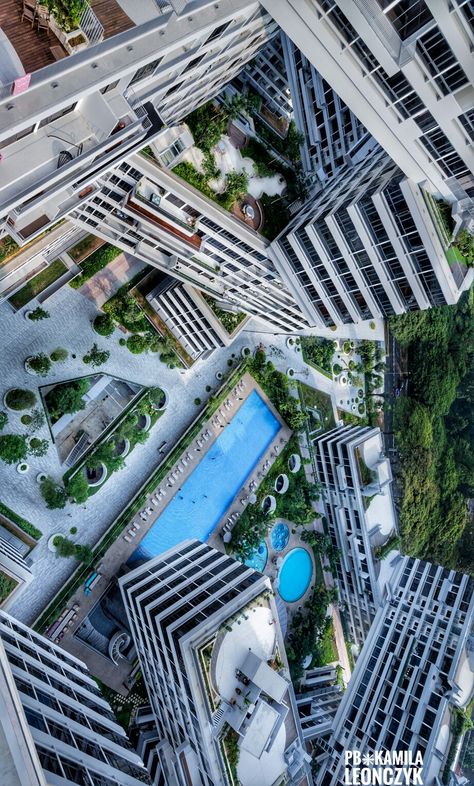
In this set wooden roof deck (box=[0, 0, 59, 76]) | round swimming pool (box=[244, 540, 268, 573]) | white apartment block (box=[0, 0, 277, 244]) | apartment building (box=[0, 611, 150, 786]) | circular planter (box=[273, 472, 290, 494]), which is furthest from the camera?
circular planter (box=[273, 472, 290, 494])

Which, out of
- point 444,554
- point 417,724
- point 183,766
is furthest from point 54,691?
point 444,554

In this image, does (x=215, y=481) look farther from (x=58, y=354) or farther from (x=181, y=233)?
(x=181, y=233)

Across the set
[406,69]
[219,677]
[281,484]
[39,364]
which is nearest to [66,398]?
[39,364]

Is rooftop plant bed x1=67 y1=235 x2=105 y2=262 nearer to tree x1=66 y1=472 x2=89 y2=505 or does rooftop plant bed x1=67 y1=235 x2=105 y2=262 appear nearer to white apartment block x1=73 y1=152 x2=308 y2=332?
white apartment block x1=73 y1=152 x2=308 y2=332

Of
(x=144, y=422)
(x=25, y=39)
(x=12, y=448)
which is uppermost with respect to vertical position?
(x=144, y=422)

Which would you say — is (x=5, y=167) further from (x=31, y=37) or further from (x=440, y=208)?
(x=440, y=208)

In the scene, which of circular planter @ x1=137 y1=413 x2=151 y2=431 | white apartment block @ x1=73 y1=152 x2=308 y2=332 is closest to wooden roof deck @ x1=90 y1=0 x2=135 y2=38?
white apartment block @ x1=73 y1=152 x2=308 y2=332
